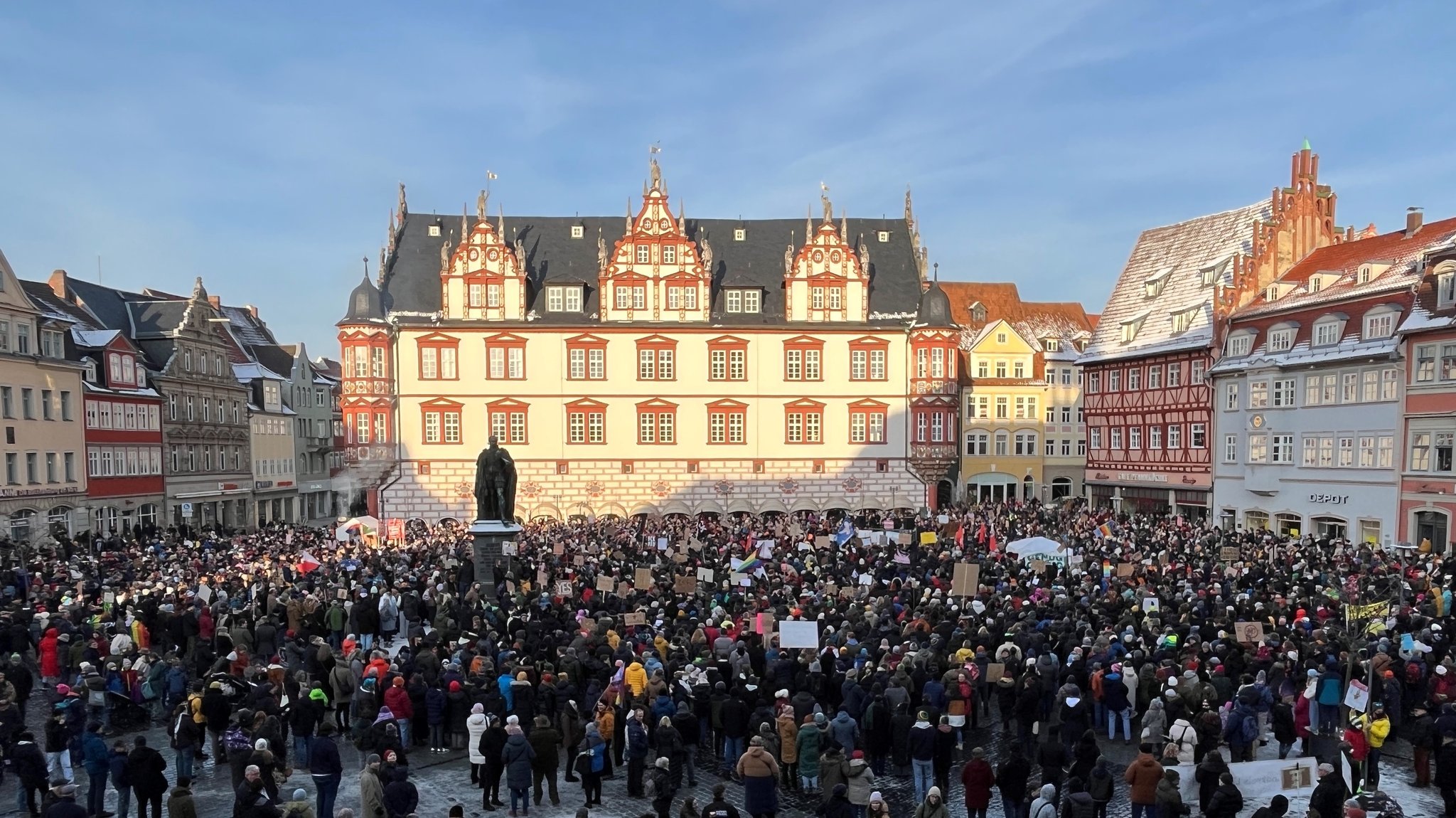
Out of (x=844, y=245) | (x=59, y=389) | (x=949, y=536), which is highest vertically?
(x=844, y=245)

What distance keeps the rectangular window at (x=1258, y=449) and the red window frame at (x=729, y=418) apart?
22.1 meters

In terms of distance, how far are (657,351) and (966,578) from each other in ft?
95.9

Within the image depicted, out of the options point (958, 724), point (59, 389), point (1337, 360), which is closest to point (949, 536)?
point (1337, 360)

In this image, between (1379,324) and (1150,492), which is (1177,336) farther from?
(1379,324)

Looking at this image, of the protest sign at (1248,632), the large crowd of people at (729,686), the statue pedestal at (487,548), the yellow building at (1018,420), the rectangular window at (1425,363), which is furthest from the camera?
the yellow building at (1018,420)

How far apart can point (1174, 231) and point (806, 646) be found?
142 feet

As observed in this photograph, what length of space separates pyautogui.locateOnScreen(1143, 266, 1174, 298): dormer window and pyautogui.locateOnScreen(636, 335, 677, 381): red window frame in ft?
78.4

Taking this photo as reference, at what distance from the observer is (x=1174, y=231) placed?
5044 centimetres

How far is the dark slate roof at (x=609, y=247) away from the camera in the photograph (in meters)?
47.9

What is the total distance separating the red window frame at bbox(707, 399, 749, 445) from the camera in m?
48.0

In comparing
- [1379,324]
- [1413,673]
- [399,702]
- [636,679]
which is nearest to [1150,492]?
[1379,324]

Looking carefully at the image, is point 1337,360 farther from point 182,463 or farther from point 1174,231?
point 182,463

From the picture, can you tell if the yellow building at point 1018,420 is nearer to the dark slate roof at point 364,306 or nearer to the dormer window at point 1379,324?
the dormer window at point 1379,324

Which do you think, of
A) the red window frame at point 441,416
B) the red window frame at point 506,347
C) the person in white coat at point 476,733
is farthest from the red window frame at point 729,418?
the person in white coat at point 476,733
